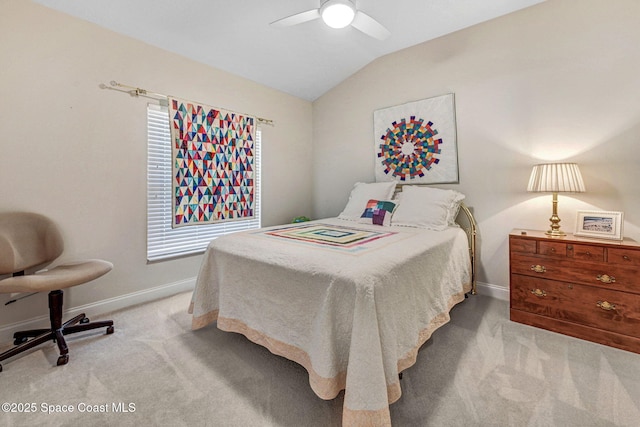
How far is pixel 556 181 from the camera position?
2127 millimetres

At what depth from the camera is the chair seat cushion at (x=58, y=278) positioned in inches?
65.0

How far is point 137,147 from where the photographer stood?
8.36 feet

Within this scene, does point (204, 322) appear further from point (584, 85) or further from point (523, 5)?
point (523, 5)

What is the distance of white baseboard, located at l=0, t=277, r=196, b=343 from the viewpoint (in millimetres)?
2016

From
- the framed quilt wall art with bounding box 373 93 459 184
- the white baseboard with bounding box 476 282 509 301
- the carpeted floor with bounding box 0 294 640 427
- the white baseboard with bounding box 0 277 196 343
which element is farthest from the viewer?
the framed quilt wall art with bounding box 373 93 459 184

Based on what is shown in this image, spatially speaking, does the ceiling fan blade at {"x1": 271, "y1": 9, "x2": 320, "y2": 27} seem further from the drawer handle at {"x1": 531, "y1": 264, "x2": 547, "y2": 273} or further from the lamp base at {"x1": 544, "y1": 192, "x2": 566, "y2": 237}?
the drawer handle at {"x1": 531, "y1": 264, "x2": 547, "y2": 273}

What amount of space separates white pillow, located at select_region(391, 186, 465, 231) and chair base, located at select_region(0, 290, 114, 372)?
2.61 m

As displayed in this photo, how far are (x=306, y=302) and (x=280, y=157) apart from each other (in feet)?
8.85

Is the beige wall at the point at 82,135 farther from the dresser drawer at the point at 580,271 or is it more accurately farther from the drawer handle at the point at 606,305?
the drawer handle at the point at 606,305

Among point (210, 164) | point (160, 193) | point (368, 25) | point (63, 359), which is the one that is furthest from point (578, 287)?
point (160, 193)

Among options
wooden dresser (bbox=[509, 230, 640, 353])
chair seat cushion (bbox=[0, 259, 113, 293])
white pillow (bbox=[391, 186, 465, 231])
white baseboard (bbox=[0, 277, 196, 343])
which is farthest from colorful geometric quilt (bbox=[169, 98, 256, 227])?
wooden dresser (bbox=[509, 230, 640, 353])

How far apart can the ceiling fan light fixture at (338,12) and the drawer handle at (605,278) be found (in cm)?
258

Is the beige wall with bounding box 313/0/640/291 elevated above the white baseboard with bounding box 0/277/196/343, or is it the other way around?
the beige wall with bounding box 313/0/640/291

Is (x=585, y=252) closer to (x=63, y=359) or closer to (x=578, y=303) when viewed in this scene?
(x=578, y=303)
